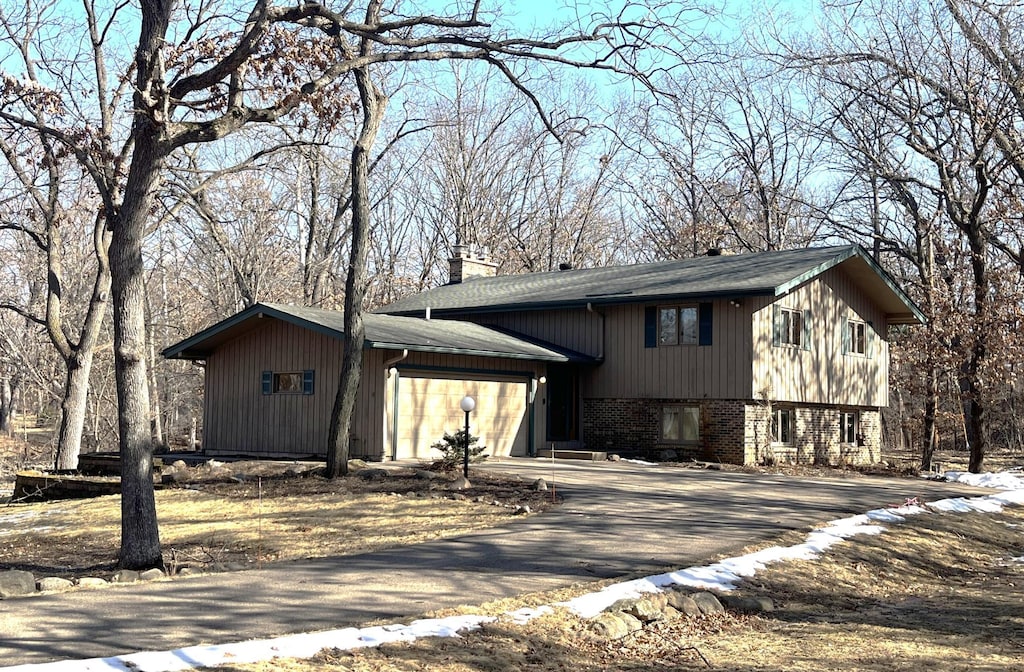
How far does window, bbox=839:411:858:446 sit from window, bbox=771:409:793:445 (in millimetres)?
2829

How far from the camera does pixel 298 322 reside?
78.1 ft

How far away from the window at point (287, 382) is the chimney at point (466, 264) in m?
11.6

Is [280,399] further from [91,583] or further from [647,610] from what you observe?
[647,610]

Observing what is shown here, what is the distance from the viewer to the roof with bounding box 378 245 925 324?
25.5 m

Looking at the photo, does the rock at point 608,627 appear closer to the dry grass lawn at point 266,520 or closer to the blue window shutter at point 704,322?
the dry grass lawn at point 266,520

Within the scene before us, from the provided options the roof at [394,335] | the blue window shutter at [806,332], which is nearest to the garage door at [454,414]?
the roof at [394,335]

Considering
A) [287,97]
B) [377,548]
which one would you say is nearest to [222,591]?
[377,548]

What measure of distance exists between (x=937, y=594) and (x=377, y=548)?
6340 mm

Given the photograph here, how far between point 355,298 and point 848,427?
643 inches

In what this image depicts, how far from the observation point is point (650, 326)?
26.9 metres

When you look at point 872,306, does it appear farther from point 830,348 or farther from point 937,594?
point 937,594

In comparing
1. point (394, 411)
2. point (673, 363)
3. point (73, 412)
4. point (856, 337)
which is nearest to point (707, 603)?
point (394, 411)

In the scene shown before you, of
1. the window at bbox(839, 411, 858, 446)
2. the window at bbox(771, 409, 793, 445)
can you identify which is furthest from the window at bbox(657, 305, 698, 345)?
the window at bbox(839, 411, 858, 446)

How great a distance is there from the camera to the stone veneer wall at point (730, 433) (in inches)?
1001
